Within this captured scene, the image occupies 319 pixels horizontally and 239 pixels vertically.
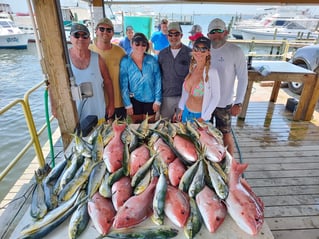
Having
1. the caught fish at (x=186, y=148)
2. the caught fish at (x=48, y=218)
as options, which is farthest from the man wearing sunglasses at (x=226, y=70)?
the caught fish at (x=48, y=218)

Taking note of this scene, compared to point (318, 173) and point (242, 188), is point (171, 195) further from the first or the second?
point (318, 173)

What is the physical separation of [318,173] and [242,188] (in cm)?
219

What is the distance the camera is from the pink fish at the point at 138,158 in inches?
46.2

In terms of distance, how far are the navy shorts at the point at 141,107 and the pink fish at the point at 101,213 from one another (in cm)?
165

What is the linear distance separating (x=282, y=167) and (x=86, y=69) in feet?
8.47

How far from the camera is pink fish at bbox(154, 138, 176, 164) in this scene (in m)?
1.23

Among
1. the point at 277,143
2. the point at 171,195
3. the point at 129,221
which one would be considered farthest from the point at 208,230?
the point at 277,143

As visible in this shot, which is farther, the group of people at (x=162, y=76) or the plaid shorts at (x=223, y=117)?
A: the plaid shorts at (x=223, y=117)

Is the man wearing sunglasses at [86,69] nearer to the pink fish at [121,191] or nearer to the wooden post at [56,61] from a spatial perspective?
the wooden post at [56,61]

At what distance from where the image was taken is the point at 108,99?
2.50 meters

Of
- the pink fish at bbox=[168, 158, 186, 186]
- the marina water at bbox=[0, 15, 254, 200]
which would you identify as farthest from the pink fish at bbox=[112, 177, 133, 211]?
the marina water at bbox=[0, 15, 254, 200]

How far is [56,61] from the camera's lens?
1.67m

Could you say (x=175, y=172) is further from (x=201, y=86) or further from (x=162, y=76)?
(x=162, y=76)

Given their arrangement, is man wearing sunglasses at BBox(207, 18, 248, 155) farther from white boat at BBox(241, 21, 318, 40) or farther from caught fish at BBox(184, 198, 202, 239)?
white boat at BBox(241, 21, 318, 40)
